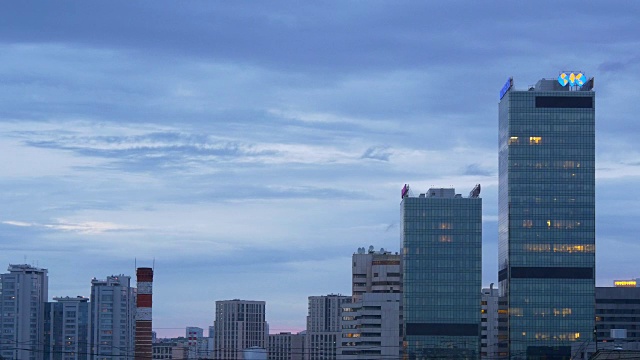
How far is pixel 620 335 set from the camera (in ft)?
587

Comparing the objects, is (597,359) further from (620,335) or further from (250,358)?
(250,358)

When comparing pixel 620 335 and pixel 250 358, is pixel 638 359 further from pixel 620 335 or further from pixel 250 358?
pixel 250 358

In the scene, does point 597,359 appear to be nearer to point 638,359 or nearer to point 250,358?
point 638,359

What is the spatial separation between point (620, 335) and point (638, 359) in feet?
121

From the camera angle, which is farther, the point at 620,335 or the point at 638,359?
the point at 620,335

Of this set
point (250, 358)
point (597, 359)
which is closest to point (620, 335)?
point (597, 359)

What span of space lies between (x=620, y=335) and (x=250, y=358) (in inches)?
1968

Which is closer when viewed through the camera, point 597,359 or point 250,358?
point 597,359

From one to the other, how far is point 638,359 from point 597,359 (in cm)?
476

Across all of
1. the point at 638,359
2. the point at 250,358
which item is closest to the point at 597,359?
the point at 638,359

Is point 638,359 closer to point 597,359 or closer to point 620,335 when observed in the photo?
point 597,359

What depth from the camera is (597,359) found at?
14562cm

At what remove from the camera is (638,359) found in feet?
468
